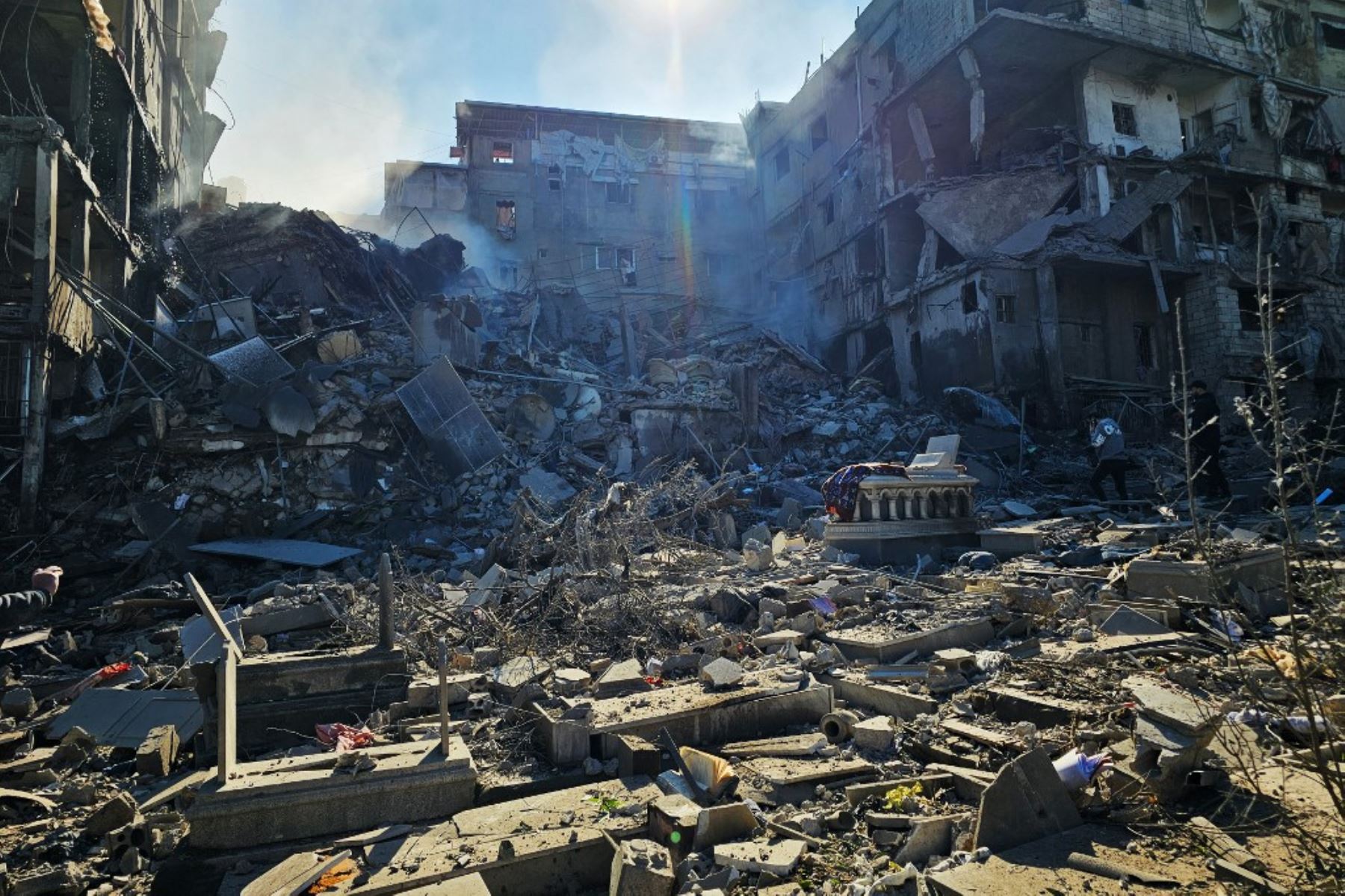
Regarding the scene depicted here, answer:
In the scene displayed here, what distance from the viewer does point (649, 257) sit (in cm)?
3256

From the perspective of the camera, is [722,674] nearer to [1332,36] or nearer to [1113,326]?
[1113,326]

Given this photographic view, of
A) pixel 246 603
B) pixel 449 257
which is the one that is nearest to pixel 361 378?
pixel 246 603

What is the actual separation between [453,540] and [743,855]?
9.96m

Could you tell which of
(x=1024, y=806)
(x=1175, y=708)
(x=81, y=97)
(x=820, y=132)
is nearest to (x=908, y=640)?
(x=1175, y=708)

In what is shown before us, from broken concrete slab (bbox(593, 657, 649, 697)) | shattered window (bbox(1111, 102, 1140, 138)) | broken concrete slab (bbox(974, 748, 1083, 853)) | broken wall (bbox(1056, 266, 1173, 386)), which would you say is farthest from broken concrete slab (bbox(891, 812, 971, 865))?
shattered window (bbox(1111, 102, 1140, 138))

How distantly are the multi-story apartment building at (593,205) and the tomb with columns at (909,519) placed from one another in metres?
20.7

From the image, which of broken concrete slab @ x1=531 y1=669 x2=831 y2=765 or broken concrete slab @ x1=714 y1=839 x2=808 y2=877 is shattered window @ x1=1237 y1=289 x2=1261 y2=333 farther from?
broken concrete slab @ x1=714 y1=839 x2=808 y2=877

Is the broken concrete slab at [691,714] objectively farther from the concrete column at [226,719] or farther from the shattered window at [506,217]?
the shattered window at [506,217]

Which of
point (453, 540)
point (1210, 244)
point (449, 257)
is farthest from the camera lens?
point (449, 257)

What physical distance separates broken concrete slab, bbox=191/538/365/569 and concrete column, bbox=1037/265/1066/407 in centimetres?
1585

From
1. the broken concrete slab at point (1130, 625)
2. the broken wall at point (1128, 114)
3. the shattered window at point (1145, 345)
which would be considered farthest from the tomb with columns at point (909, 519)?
the broken wall at point (1128, 114)

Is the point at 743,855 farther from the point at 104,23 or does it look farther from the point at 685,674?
the point at 104,23

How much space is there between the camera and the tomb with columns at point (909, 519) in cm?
941

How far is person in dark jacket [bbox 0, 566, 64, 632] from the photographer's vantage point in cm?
798
